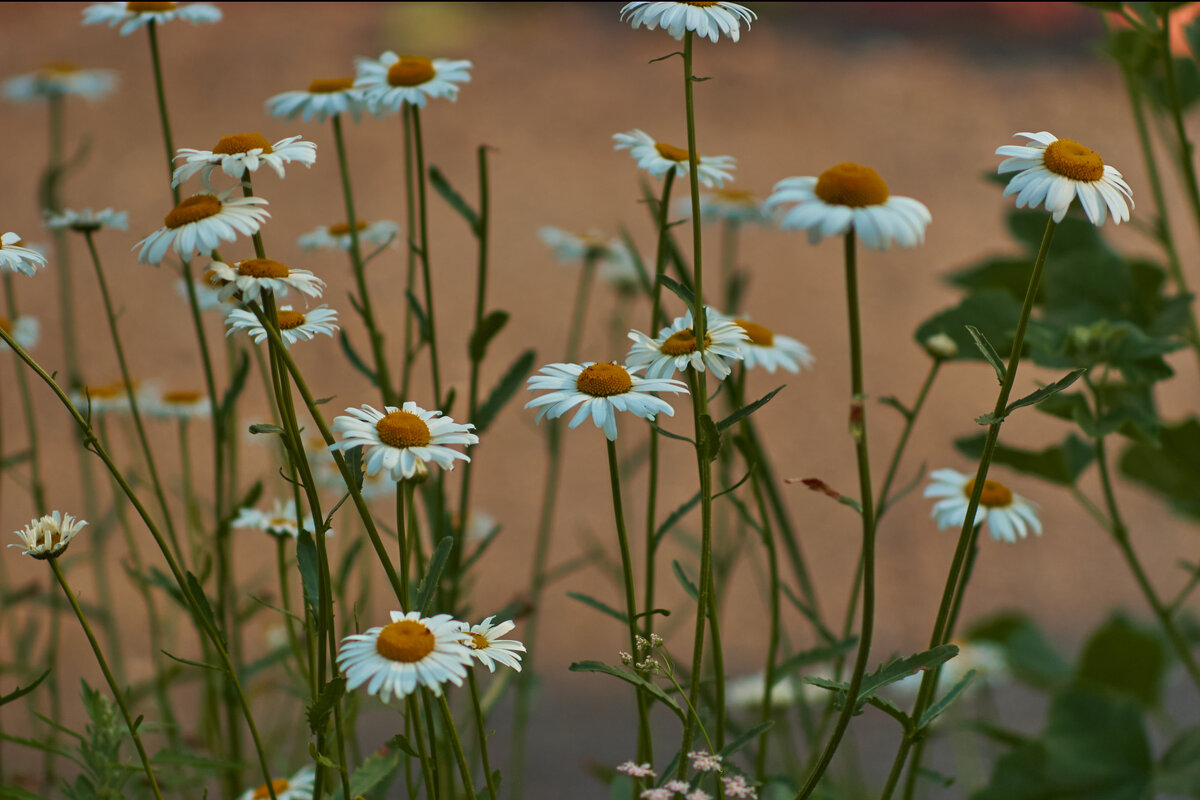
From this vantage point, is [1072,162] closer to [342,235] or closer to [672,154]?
[672,154]

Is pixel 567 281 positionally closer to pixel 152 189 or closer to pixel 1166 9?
pixel 152 189

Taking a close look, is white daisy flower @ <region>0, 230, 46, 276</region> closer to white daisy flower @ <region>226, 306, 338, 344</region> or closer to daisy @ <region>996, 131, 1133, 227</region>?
white daisy flower @ <region>226, 306, 338, 344</region>

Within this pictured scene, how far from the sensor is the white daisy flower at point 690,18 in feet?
1.10

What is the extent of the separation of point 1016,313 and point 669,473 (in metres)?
0.84

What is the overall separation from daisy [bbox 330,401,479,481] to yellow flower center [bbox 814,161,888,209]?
0.42 ft

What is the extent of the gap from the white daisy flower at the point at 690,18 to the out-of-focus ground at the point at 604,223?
0.57 meters

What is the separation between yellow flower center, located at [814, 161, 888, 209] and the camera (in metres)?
0.30

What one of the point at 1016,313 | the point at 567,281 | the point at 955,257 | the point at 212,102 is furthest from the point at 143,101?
the point at 1016,313

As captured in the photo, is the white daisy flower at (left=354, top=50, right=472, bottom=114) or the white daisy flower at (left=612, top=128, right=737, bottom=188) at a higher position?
the white daisy flower at (left=354, top=50, right=472, bottom=114)

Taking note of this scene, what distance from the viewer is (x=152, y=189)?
1670 millimetres

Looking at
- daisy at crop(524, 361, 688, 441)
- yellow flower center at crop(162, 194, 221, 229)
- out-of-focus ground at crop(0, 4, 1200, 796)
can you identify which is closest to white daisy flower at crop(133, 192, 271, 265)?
yellow flower center at crop(162, 194, 221, 229)

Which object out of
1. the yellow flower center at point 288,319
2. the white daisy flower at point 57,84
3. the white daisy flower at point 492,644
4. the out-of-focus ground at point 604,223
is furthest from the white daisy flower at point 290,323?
the white daisy flower at point 57,84

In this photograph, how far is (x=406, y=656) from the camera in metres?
0.29

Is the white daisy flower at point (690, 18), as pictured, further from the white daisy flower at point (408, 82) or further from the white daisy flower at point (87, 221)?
the white daisy flower at point (87, 221)
